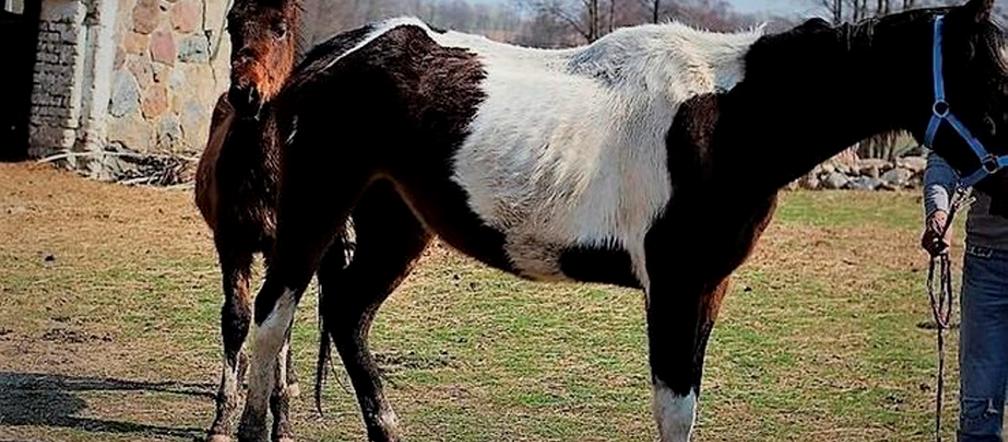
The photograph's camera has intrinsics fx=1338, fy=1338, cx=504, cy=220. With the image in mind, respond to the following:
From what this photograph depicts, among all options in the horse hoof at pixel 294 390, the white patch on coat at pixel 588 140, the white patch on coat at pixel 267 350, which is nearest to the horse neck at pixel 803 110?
the white patch on coat at pixel 588 140

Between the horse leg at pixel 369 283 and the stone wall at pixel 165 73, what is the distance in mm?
10637

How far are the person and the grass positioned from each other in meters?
1.26

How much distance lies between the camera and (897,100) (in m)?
3.89

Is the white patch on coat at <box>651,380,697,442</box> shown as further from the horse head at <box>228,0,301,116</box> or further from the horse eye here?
the horse eye

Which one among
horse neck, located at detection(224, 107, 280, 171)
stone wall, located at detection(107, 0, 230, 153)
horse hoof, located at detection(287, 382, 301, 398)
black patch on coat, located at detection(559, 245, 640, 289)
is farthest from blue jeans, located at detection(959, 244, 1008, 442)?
stone wall, located at detection(107, 0, 230, 153)

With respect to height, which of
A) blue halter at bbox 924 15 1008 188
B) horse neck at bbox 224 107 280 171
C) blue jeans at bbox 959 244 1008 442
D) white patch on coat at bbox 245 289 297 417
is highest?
blue halter at bbox 924 15 1008 188

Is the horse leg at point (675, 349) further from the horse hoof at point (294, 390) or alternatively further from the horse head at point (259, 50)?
the horse hoof at point (294, 390)

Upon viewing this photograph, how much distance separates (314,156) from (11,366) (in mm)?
2700

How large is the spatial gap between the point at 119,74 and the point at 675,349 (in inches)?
477

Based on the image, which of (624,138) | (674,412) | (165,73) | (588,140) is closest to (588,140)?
(588,140)

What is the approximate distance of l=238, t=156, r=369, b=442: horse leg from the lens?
4633 mm

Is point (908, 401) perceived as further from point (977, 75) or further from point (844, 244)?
point (844, 244)

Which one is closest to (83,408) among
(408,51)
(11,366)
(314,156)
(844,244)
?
(11,366)

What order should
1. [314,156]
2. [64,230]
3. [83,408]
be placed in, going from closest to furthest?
[314,156], [83,408], [64,230]
